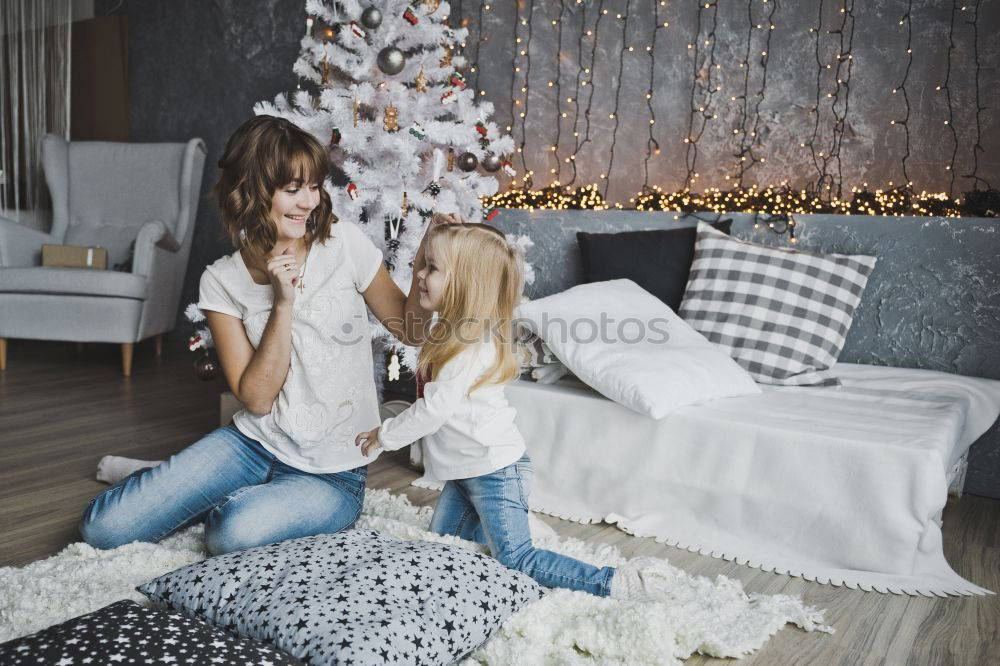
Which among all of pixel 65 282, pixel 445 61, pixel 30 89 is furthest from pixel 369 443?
pixel 30 89

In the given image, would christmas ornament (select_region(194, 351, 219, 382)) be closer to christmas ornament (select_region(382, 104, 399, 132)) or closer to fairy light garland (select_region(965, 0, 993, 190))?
christmas ornament (select_region(382, 104, 399, 132))

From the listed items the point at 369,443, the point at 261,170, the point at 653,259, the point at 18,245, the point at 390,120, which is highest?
the point at 390,120

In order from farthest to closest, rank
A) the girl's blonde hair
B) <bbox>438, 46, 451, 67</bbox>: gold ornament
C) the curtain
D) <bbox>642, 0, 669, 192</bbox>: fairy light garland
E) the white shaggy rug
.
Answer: the curtain < <bbox>642, 0, 669, 192</bbox>: fairy light garland < <bbox>438, 46, 451, 67</bbox>: gold ornament < the girl's blonde hair < the white shaggy rug

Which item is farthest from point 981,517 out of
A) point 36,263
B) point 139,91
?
point 139,91

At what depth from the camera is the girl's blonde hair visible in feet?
4.91

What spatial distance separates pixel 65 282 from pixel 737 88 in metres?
3.16

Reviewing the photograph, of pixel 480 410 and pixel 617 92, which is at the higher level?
pixel 617 92

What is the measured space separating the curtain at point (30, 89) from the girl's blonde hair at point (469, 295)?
4464 millimetres

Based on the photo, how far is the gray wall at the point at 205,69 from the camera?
4277 mm

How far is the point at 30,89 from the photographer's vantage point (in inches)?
192

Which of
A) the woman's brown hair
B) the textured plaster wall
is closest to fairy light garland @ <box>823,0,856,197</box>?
the textured plaster wall

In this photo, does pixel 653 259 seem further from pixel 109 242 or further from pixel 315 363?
pixel 109 242

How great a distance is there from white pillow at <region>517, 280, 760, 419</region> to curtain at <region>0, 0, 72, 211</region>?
418 centimetres

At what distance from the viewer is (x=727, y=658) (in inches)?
52.1
